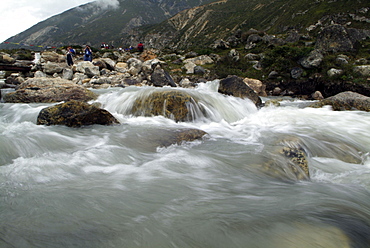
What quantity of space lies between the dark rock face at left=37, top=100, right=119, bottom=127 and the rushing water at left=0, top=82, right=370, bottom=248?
0.25 m

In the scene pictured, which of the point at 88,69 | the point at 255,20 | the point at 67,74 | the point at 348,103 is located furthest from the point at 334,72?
the point at 255,20

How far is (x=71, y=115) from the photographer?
237 inches

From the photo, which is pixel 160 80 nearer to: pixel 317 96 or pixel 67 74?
pixel 67 74

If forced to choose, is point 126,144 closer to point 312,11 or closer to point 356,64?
point 356,64

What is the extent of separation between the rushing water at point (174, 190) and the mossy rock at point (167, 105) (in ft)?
3.23

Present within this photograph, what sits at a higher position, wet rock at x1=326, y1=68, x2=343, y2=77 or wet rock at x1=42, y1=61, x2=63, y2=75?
wet rock at x1=42, y1=61, x2=63, y2=75

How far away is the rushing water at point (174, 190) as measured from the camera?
1844 millimetres

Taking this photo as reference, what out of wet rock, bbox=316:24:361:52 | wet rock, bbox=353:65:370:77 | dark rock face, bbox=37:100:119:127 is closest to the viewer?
dark rock face, bbox=37:100:119:127

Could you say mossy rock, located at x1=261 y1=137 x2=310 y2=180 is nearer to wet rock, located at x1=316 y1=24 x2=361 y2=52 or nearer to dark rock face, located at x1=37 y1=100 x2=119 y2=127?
dark rock face, located at x1=37 y1=100 x2=119 y2=127

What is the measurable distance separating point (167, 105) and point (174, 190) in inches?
191

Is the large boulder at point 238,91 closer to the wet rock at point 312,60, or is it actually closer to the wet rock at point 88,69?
the wet rock at point 312,60

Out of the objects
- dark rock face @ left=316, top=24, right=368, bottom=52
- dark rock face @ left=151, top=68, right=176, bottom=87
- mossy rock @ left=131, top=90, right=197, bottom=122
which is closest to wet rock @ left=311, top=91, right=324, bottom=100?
dark rock face @ left=316, top=24, right=368, bottom=52

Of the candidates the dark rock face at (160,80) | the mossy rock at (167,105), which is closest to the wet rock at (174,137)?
the mossy rock at (167,105)

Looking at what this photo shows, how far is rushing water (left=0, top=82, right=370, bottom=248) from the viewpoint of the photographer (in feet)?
6.05
